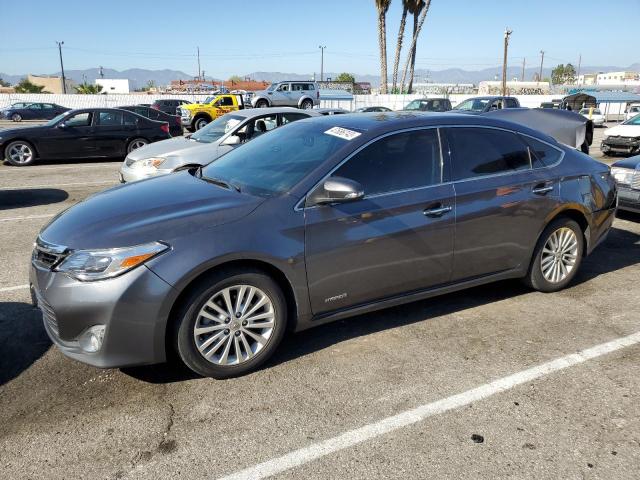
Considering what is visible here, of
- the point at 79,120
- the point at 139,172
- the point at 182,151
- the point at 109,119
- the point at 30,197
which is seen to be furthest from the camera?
the point at 109,119

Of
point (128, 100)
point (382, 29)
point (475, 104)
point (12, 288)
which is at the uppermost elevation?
point (382, 29)

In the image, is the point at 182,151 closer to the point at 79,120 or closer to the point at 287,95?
the point at 79,120

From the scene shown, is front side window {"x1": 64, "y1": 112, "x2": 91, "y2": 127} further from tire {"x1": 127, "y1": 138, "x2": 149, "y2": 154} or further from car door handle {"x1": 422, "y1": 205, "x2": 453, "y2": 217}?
car door handle {"x1": 422, "y1": 205, "x2": 453, "y2": 217}

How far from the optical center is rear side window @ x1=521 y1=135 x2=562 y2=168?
451 centimetres

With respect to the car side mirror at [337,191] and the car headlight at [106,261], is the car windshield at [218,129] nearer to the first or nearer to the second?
the car side mirror at [337,191]

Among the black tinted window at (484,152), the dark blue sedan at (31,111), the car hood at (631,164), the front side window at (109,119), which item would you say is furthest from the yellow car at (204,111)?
the black tinted window at (484,152)

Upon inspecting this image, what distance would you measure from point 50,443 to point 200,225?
140 cm

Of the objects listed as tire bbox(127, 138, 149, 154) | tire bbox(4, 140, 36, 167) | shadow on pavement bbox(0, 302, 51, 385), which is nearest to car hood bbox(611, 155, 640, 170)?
shadow on pavement bbox(0, 302, 51, 385)

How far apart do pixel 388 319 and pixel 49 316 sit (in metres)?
2.44

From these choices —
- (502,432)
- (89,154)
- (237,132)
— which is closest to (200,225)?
(502,432)

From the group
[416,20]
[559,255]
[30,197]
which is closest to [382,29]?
[416,20]

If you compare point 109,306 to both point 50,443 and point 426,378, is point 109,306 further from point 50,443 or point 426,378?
point 426,378

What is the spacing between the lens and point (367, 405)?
121 inches

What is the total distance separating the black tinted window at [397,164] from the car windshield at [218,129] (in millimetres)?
5295
